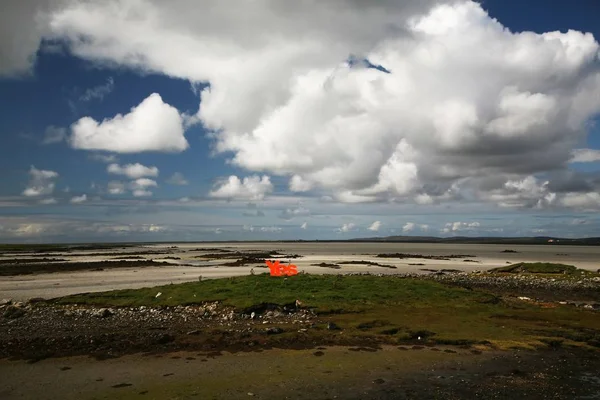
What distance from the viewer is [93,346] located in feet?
59.4

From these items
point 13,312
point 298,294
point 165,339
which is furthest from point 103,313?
point 298,294

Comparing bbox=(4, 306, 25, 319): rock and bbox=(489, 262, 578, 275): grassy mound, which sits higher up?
bbox=(4, 306, 25, 319): rock

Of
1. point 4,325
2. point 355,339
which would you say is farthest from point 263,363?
point 4,325

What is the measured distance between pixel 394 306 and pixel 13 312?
23.5 meters

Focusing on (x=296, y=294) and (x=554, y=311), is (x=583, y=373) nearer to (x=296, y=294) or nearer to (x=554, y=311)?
(x=554, y=311)

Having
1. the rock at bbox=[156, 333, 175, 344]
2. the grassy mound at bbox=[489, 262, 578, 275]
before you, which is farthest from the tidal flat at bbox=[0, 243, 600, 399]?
Result: the grassy mound at bbox=[489, 262, 578, 275]

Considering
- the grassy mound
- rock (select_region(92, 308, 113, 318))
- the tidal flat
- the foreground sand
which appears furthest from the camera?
the grassy mound

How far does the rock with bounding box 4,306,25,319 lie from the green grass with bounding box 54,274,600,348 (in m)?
2.86

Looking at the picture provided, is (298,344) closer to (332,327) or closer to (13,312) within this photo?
(332,327)

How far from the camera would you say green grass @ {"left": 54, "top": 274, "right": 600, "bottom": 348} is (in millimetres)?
20438

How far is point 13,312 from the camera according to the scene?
2519 cm

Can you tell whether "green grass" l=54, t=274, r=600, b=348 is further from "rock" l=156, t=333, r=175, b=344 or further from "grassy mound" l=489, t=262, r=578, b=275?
"grassy mound" l=489, t=262, r=578, b=275

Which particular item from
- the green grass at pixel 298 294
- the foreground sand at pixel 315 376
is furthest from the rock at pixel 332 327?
the green grass at pixel 298 294

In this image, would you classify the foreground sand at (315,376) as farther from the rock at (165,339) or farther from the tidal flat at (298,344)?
the rock at (165,339)
